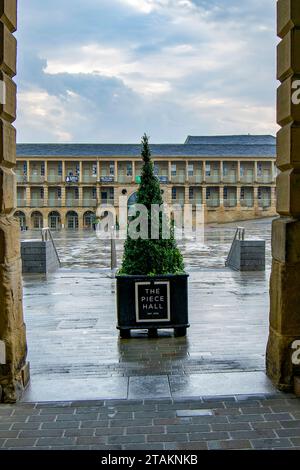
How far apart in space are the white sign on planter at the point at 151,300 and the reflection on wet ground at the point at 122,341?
0.36 metres

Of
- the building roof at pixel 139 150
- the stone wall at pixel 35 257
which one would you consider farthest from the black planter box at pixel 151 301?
the building roof at pixel 139 150

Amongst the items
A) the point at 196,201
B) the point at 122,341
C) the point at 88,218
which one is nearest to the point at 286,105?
the point at 122,341

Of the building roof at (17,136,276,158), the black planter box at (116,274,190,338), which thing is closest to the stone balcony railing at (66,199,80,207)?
the building roof at (17,136,276,158)

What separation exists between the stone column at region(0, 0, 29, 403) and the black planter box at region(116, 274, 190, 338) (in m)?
2.30

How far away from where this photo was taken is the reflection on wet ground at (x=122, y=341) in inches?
231

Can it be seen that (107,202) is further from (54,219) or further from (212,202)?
(212,202)

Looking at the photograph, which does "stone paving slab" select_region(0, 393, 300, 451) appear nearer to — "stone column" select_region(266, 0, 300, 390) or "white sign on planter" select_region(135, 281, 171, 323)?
"stone column" select_region(266, 0, 300, 390)

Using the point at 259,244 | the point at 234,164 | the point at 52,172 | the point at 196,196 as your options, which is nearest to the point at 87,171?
the point at 52,172

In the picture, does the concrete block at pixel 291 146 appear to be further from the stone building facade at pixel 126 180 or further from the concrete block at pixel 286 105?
the stone building facade at pixel 126 180

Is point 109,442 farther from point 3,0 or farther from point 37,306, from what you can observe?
point 37,306

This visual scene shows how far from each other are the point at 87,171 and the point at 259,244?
77186 millimetres

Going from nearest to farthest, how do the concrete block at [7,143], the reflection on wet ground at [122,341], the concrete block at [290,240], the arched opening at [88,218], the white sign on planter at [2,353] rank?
the concrete block at [7,143]
the white sign on planter at [2,353]
the concrete block at [290,240]
the reflection on wet ground at [122,341]
the arched opening at [88,218]

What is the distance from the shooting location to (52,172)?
90750 mm

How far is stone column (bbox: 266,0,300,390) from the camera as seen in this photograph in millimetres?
4934
